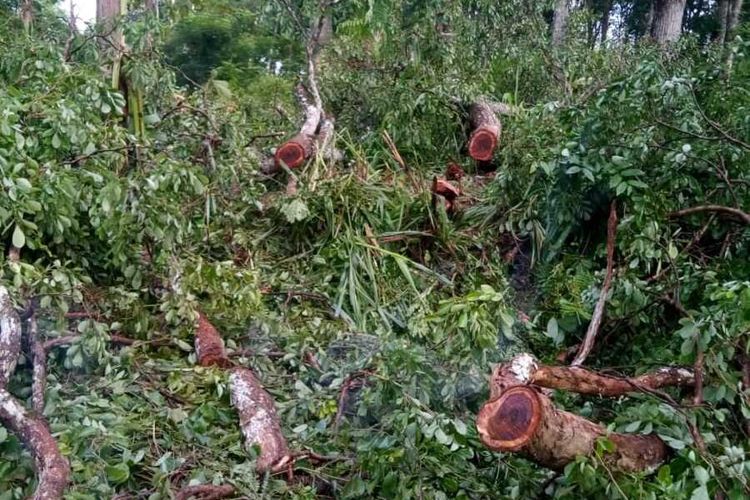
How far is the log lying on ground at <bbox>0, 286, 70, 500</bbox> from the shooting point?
7.02 ft

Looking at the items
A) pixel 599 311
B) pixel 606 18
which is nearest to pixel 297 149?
pixel 599 311

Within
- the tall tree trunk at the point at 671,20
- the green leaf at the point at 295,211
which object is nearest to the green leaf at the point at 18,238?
the green leaf at the point at 295,211

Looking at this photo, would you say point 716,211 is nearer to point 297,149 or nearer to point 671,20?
point 297,149

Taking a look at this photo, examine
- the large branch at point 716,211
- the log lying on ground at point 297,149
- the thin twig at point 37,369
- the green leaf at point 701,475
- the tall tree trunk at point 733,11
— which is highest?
the tall tree trunk at point 733,11

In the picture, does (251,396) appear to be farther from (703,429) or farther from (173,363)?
(703,429)

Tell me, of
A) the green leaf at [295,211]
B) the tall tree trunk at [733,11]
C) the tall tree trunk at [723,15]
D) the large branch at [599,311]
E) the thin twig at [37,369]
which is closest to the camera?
the thin twig at [37,369]

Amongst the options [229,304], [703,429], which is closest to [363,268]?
[229,304]

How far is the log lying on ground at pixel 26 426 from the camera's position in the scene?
2139 mm

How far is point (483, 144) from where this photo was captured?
5836 millimetres

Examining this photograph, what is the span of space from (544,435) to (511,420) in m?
0.11

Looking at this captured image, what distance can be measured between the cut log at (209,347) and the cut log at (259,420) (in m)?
0.13

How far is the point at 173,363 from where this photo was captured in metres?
3.34

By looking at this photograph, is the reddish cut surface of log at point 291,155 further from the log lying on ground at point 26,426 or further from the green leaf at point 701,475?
the green leaf at point 701,475

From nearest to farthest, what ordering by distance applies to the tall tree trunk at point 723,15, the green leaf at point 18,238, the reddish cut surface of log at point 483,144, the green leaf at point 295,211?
the green leaf at point 18,238
the green leaf at point 295,211
the reddish cut surface of log at point 483,144
the tall tree trunk at point 723,15
